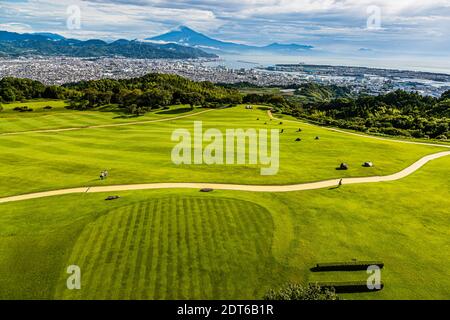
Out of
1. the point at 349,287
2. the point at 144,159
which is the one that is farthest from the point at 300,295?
the point at 144,159

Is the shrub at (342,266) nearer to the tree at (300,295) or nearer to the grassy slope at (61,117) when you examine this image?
the tree at (300,295)

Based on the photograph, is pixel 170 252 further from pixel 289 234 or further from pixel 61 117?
pixel 61 117

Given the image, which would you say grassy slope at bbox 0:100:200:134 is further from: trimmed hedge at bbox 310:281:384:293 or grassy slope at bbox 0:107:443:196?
trimmed hedge at bbox 310:281:384:293

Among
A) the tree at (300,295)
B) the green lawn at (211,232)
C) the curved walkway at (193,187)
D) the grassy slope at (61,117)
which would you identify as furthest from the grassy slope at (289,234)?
the grassy slope at (61,117)

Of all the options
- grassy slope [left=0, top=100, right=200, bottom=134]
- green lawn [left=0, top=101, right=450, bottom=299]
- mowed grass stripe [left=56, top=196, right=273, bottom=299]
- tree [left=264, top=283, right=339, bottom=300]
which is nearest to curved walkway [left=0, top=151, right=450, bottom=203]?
green lawn [left=0, top=101, right=450, bottom=299]
